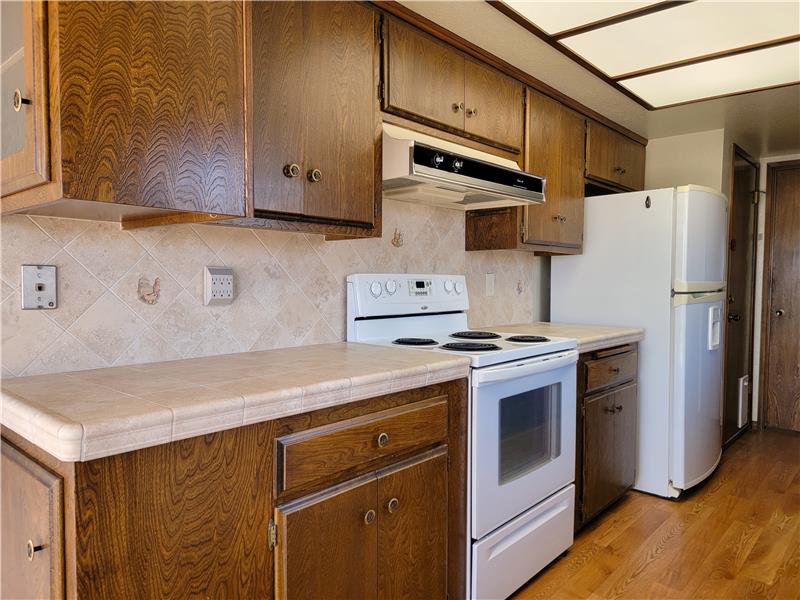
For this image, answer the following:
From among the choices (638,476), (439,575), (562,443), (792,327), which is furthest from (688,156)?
(439,575)

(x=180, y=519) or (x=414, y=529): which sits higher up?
(x=180, y=519)

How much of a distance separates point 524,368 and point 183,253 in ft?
3.83

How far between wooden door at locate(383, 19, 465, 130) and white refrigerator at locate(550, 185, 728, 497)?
125 centimetres

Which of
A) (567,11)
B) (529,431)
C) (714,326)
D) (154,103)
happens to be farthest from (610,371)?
(154,103)

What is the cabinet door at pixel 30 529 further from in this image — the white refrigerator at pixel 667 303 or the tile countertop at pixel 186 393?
the white refrigerator at pixel 667 303

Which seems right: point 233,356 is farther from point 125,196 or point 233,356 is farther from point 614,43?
point 614,43

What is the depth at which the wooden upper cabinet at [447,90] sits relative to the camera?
188 centimetres

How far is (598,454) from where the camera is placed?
97.8 inches

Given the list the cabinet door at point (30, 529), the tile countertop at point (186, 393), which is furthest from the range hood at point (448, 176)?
the cabinet door at point (30, 529)

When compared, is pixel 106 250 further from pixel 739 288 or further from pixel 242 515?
pixel 739 288

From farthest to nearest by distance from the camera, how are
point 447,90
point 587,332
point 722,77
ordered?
point 587,332
point 722,77
point 447,90

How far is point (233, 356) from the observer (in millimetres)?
1706

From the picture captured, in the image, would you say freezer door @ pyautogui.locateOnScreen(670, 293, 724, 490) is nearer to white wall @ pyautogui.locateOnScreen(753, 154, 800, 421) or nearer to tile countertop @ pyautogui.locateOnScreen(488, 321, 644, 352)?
tile countertop @ pyautogui.locateOnScreen(488, 321, 644, 352)

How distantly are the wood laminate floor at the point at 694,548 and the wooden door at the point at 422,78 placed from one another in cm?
179
